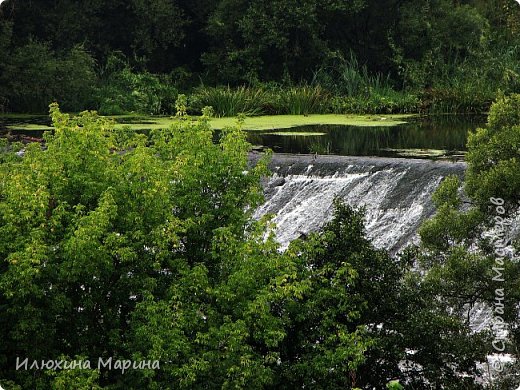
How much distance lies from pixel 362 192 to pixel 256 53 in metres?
18.0

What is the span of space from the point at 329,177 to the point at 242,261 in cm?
697

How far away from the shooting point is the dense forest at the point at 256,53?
2834 centimetres

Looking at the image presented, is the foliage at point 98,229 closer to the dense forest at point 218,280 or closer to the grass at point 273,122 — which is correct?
the dense forest at point 218,280

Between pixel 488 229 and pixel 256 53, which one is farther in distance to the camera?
pixel 256 53

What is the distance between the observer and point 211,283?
9.86 m

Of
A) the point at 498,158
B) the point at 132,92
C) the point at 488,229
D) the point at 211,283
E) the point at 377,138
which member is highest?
the point at 498,158

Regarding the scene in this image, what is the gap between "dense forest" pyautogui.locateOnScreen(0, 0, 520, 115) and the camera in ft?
93.0

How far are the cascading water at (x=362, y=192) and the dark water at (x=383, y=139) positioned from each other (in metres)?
1.89

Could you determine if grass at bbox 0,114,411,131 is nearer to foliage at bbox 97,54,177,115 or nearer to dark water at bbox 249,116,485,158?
dark water at bbox 249,116,485,158

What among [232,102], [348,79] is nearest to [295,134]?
[232,102]

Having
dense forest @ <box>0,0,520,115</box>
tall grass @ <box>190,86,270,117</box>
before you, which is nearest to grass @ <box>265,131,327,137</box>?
tall grass @ <box>190,86,270,117</box>

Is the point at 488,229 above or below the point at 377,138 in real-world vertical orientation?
above

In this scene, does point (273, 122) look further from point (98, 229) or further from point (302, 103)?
point (98, 229)

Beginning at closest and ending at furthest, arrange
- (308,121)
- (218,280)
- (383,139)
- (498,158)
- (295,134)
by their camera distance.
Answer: (498,158)
(218,280)
(383,139)
(295,134)
(308,121)
